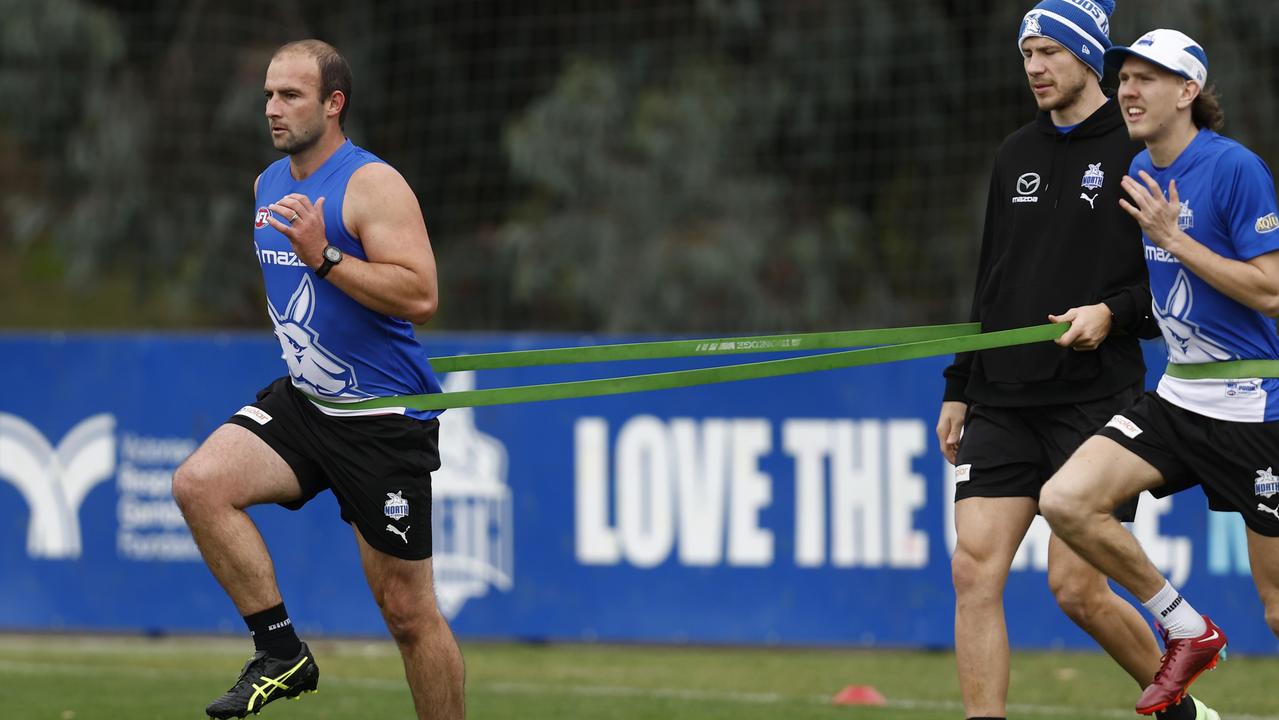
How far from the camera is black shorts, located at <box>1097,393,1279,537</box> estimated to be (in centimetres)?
605

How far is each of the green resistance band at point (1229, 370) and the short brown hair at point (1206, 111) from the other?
2.54 ft

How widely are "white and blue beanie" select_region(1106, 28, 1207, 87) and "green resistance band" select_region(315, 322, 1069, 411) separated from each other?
891mm

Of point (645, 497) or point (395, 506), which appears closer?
point (395, 506)

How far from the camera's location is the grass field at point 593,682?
8.66 metres

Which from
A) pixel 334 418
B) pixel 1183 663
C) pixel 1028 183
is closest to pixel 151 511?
pixel 334 418

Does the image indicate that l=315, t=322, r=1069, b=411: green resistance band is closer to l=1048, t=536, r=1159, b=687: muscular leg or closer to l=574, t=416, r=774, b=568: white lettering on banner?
l=1048, t=536, r=1159, b=687: muscular leg

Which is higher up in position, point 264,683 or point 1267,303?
point 1267,303

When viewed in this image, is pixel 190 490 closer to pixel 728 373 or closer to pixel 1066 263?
pixel 728 373

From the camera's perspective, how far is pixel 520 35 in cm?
1767

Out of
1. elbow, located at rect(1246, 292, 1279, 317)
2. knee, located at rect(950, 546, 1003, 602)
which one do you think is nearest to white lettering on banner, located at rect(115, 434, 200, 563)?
knee, located at rect(950, 546, 1003, 602)

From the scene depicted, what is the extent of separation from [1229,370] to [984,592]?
1.07 m

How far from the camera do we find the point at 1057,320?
20.4ft

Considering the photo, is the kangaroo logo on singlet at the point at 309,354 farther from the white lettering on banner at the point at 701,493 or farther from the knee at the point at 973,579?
the white lettering on banner at the point at 701,493

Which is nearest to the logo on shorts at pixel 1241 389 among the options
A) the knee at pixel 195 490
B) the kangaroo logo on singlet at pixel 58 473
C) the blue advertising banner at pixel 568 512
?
the knee at pixel 195 490
